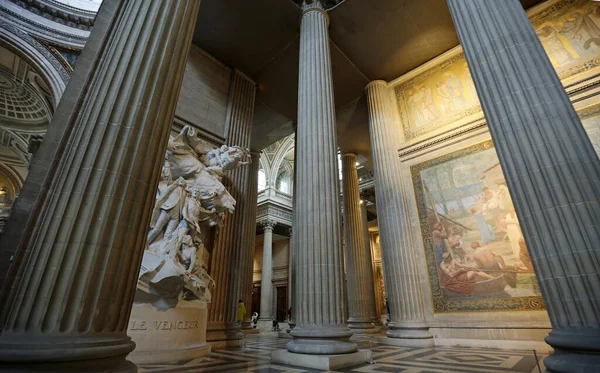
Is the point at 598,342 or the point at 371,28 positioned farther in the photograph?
the point at 371,28

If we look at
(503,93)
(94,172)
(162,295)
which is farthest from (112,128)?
(503,93)

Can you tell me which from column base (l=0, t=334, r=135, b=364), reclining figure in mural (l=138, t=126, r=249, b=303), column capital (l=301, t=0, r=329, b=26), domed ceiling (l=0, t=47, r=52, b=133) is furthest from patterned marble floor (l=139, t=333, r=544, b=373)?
domed ceiling (l=0, t=47, r=52, b=133)

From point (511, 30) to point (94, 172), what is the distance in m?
4.74

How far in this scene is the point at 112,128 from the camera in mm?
2387

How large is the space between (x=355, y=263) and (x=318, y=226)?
23.3ft

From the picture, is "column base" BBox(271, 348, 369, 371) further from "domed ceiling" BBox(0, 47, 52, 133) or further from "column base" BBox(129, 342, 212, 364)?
"domed ceiling" BBox(0, 47, 52, 133)

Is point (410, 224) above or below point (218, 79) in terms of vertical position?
below

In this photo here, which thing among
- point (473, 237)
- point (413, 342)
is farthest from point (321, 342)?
point (473, 237)

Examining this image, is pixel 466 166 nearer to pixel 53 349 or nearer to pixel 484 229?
pixel 484 229

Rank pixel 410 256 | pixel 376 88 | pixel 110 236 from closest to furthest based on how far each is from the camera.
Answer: pixel 110 236 → pixel 410 256 → pixel 376 88

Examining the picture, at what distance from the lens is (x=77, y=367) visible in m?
1.72

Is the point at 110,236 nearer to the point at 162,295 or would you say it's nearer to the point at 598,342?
the point at 162,295

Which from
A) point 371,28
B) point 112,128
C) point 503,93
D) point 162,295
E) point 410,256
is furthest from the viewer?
point 371,28

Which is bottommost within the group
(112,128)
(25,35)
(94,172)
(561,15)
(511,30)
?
(94,172)
